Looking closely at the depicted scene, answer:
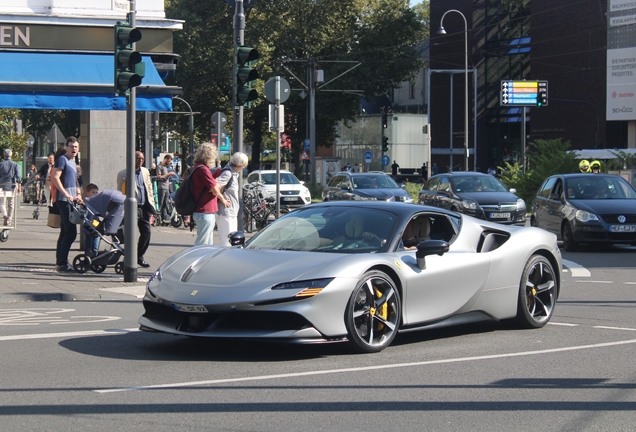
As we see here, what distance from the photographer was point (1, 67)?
54.3ft

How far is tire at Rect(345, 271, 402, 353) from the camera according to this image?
7.44 m

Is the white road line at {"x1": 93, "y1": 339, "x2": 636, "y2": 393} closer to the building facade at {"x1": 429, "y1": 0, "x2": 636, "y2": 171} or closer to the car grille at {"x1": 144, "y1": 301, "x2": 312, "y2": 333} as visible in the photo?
the car grille at {"x1": 144, "y1": 301, "x2": 312, "y2": 333}

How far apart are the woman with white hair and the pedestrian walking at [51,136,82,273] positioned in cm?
234

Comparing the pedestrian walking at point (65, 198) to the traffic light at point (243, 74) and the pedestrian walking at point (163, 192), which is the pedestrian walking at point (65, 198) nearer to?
the traffic light at point (243, 74)

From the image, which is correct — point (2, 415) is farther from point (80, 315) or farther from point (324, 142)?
point (324, 142)

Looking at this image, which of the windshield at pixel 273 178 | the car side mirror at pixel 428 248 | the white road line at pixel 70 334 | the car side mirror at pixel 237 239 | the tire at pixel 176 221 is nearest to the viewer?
the car side mirror at pixel 428 248

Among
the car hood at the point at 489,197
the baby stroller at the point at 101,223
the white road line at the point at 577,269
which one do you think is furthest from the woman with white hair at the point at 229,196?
the car hood at the point at 489,197

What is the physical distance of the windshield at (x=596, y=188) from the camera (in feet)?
67.0

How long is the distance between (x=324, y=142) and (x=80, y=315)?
183 feet

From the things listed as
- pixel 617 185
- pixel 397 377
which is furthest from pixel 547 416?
pixel 617 185

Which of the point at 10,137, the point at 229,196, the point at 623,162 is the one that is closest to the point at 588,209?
the point at 229,196

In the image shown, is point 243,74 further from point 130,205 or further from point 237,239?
point 237,239

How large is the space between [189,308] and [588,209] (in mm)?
13743

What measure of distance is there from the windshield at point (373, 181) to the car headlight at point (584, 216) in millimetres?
12155
